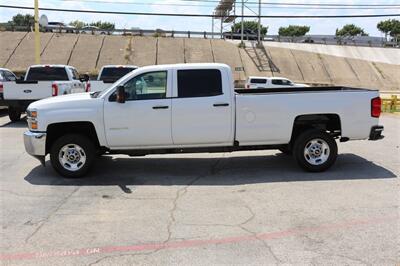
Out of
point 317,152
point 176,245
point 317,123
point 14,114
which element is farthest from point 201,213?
point 14,114

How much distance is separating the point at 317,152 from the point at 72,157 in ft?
14.1

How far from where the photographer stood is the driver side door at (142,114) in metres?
7.79

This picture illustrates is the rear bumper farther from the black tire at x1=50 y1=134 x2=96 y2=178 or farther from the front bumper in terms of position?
the front bumper

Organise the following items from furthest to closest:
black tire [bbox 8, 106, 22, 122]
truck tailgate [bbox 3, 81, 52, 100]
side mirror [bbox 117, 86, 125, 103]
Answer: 1. black tire [bbox 8, 106, 22, 122]
2. truck tailgate [bbox 3, 81, 52, 100]
3. side mirror [bbox 117, 86, 125, 103]

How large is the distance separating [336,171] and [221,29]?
57.8m

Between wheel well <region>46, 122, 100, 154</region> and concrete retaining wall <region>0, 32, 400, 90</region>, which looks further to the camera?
concrete retaining wall <region>0, 32, 400, 90</region>

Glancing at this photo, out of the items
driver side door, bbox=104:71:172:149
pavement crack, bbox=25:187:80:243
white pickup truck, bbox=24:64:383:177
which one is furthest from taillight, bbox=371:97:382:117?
pavement crack, bbox=25:187:80:243

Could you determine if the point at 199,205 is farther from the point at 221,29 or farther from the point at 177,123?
the point at 221,29

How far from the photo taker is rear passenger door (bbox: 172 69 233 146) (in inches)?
310

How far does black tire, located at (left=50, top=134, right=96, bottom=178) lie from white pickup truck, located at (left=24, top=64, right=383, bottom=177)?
0.05 ft

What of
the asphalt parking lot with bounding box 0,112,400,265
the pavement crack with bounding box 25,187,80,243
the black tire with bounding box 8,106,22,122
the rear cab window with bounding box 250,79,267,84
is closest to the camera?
the asphalt parking lot with bounding box 0,112,400,265

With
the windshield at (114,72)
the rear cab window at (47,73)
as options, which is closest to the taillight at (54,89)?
the rear cab window at (47,73)

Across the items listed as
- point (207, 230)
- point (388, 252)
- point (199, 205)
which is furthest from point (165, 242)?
point (388, 252)

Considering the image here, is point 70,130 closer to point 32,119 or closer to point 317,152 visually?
point 32,119
